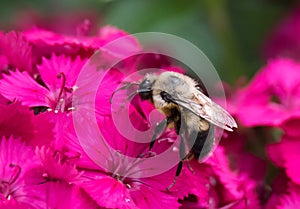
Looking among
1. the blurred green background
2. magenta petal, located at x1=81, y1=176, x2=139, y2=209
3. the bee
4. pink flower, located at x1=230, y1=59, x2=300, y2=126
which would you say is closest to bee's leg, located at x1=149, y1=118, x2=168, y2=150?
the bee

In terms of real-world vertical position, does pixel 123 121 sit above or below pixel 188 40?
below

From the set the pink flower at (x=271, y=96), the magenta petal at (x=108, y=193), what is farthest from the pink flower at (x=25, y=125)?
the pink flower at (x=271, y=96)

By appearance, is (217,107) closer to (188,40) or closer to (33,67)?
(33,67)

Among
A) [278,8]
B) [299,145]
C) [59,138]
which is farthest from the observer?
[278,8]

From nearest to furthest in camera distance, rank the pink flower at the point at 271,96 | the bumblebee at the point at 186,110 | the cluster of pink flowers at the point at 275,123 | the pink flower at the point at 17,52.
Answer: the bumblebee at the point at 186,110 → the pink flower at the point at 17,52 → the cluster of pink flowers at the point at 275,123 → the pink flower at the point at 271,96

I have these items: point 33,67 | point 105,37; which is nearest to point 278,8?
point 105,37

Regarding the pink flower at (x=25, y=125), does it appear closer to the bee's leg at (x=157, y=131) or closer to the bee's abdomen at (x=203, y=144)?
the bee's leg at (x=157, y=131)

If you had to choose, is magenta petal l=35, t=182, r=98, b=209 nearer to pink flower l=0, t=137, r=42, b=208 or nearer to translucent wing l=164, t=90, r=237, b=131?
pink flower l=0, t=137, r=42, b=208
